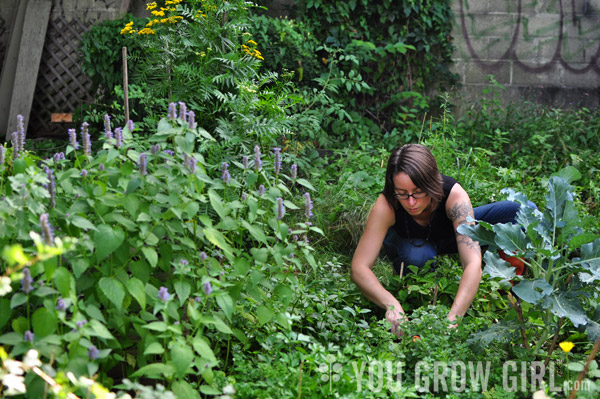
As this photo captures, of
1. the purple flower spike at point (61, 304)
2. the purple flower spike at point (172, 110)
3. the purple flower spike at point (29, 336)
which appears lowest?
the purple flower spike at point (29, 336)

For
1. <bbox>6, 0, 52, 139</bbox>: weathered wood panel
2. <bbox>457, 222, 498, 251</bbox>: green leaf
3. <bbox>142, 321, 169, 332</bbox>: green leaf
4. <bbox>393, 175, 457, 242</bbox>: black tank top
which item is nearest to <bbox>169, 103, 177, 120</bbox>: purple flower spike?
<bbox>142, 321, 169, 332</bbox>: green leaf

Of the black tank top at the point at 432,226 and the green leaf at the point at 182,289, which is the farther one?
the black tank top at the point at 432,226

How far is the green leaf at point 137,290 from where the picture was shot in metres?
2.00

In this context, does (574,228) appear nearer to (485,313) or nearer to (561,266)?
(561,266)

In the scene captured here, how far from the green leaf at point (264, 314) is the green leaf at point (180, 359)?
1.60 feet

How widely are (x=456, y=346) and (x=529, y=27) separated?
560 centimetres

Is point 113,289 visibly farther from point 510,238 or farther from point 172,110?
point 510,238

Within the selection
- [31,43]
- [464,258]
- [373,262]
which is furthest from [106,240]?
[31,43]

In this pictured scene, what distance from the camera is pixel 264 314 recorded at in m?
2.40

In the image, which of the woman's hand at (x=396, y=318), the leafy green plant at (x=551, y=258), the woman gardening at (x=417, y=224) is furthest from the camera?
the woman gardening at (x=417, y=224)

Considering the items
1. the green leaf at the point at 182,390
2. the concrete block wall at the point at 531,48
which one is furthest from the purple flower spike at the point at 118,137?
the concrete block wall at the point at 531,48

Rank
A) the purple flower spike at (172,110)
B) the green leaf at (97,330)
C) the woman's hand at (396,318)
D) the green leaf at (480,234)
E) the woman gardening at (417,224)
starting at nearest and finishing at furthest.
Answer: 1. the green leaf at (97,330)
2. the purple flower spike at (172,110)
3. the green leaf at (480,234)
4. the woman's hand at (396,318)
5. the woman gardening at (417,224)

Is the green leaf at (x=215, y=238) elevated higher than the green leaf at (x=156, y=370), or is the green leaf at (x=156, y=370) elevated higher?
the green leaf at (x=215, y=238)

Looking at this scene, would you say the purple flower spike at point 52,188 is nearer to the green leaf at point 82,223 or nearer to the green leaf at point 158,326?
the green leaf at point 82,223
